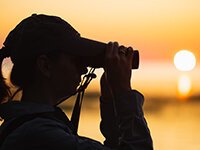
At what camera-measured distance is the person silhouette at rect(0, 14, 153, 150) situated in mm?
1947

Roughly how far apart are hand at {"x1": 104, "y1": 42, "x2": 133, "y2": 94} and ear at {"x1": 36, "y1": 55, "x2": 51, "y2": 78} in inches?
6.7

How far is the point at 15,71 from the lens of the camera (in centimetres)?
215

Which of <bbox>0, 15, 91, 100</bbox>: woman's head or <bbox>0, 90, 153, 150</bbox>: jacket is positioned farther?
<bbox>0, 15, 91, 100</bbox>: woman's head

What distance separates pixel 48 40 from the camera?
208 centimetres

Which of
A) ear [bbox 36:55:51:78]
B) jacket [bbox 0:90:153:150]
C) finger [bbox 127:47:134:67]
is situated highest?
finger [bbox 127:47:134:67]

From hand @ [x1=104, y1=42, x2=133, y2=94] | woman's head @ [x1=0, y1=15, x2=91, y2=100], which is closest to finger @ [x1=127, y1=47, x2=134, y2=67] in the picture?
hand @ [x1=104, y1=42, x2=133, y2=94]

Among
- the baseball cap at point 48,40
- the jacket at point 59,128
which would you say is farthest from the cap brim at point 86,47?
the jacket at point 59,128

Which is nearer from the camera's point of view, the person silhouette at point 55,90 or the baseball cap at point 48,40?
the person silhouette at point 55,90

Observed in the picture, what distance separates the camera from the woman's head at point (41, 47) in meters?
2.08

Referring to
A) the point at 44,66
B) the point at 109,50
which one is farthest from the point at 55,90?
the point at 109,50

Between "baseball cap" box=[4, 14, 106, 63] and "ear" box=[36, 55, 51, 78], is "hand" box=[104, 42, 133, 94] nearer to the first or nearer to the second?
"baseball cap" box=[4, 14, 106, 63]

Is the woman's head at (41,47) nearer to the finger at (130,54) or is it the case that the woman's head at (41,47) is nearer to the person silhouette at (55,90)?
the person silhouette at (55,90)

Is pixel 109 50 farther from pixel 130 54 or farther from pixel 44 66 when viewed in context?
pixel 44 66

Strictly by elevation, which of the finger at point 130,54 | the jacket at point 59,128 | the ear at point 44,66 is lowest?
the jacket at point 59,128
